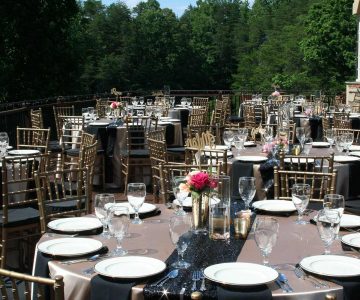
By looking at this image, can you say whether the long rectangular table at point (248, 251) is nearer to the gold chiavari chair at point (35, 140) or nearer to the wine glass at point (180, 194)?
the wine glass at point (180, 194)

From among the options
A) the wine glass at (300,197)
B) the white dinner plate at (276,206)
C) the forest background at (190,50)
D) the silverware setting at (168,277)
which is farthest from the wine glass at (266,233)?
the forest background at (190,50)

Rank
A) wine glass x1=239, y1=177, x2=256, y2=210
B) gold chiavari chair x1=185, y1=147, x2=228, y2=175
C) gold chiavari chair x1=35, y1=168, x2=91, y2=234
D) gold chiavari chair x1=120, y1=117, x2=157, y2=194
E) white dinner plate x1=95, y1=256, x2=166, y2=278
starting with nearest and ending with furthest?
1. white dinner plate x1=95, y1=256, x2=166, y2=278
2. wine glass x1=239, y1=177, x2=256, y2=210
3. gold chiavari chair x1=35, y1=168, x2=91, y2=234
4. gold chiavari chair x1=185, y1=147, x2=228, y2=175
5. gold chiavari chair x1=120, y1=117, x2=157, y2=194

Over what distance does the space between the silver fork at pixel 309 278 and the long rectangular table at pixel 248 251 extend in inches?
0.8

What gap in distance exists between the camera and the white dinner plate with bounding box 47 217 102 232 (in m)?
3.24

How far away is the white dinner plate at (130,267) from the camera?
2516 mm

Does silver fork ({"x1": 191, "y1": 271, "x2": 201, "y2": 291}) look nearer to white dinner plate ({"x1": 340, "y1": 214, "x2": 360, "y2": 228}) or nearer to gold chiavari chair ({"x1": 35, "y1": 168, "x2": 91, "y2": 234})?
white dinner plate ({"x1": 340, "y1": 214, "x2": 360, "y2": 228})

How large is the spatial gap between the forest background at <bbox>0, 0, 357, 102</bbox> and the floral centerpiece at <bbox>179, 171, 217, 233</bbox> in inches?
913

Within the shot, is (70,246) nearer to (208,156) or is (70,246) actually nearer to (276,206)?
(276,206)

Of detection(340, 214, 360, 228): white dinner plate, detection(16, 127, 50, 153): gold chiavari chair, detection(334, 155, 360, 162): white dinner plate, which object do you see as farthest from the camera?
detection(16, 127, 50, 153): gold chiavari chair

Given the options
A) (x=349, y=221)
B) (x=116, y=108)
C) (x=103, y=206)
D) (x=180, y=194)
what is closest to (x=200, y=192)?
(x=180, y=194)

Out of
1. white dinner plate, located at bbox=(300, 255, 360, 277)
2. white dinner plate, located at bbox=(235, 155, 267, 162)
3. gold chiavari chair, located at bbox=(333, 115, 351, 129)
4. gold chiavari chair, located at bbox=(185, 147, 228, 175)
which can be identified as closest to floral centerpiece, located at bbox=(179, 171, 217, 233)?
white dinner plate, located at bbox=(300, 255, 360, 277)

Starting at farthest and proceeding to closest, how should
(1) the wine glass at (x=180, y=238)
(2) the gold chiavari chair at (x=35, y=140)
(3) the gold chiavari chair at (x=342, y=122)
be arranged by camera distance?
(3) the gold chiavari chair at (x=342, y=122), (2) the gold chiavari chair at (x=35, y=140), (1) the wine glass at (x=180, y=238)

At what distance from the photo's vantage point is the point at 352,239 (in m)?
3.01

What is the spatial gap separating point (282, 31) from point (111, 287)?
5047cm
